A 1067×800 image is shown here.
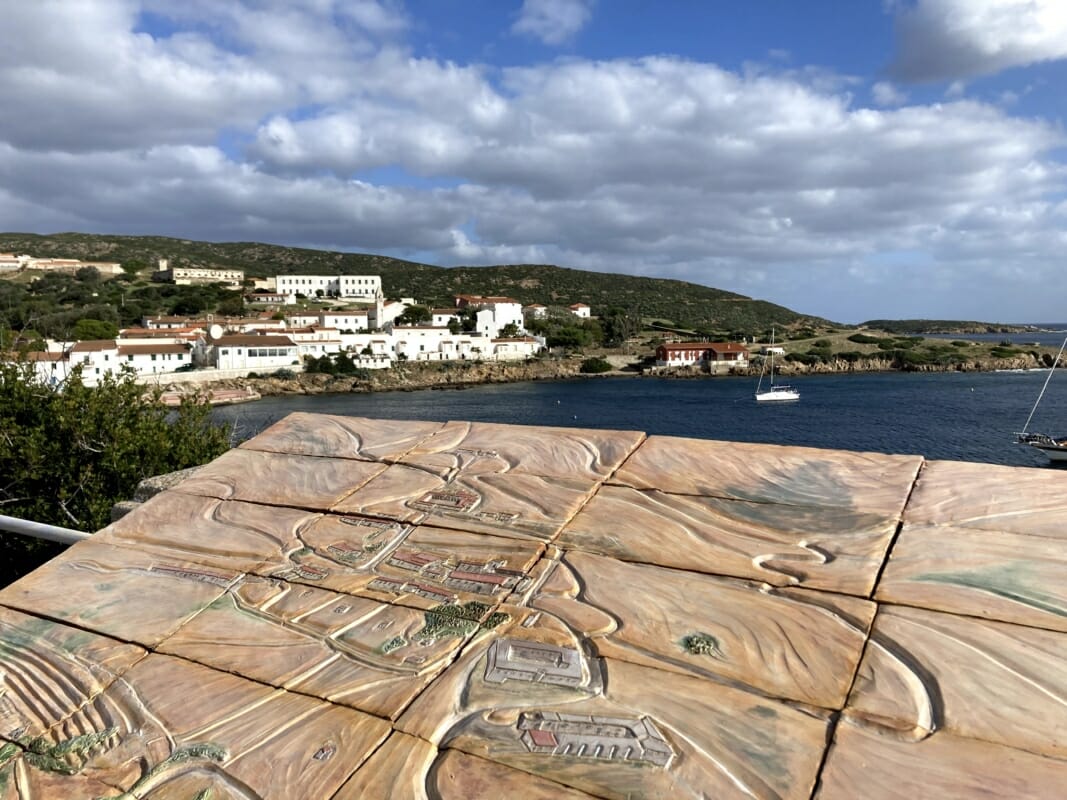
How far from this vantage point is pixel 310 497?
3348 mm

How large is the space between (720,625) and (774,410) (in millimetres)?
43662

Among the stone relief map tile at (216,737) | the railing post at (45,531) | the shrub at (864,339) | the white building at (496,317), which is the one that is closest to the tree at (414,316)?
the white building at (496,317)

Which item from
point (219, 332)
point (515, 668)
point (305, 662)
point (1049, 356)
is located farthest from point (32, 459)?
point (1049, 356)

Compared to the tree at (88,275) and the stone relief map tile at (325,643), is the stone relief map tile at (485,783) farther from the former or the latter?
the tree at (88,275)

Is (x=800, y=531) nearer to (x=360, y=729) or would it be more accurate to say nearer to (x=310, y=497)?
(x=360, y=729)

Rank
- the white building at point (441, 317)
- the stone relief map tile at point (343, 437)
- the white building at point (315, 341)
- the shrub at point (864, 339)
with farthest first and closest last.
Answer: the shrub at point (864, 339) < the white building at point (441, 317) < the white building at point (315, 341) < the stone relief map tile at point (343, 437)

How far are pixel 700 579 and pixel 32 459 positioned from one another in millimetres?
7327

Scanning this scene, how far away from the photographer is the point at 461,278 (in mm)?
119562

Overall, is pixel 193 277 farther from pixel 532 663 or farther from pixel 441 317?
pixel 532 663

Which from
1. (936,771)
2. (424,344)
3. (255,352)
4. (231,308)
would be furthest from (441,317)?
(936,771)

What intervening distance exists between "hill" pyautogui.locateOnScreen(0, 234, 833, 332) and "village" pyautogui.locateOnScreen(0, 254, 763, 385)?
12355 millimetres

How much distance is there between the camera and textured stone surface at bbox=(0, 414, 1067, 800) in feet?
5.61

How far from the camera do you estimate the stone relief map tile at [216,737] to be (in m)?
1.82

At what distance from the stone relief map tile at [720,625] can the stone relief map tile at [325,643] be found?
395 millimetres
